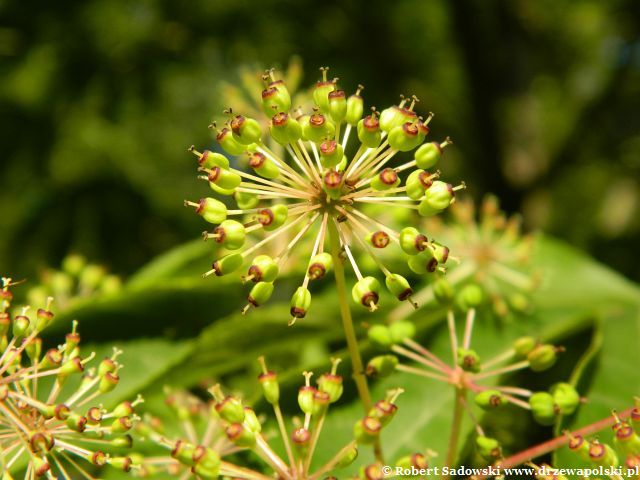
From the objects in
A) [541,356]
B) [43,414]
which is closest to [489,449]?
[541,356]

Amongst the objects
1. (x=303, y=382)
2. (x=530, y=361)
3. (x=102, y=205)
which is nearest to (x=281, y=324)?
(x=303, y=382)

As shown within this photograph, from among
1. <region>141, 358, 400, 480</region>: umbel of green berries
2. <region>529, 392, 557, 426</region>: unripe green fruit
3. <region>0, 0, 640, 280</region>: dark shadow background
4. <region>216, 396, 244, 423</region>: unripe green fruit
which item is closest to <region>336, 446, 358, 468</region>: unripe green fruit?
<region>141, 358, 400, 480</region>: umbel of green berries

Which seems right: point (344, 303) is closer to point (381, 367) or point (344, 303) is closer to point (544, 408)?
point (381, 367)

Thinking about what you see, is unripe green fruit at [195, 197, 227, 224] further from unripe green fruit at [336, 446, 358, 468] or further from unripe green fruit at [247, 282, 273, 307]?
unripe green fruit at [336, 446, 358, 468]

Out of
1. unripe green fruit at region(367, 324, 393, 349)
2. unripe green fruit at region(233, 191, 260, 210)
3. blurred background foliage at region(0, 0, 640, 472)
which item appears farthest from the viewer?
blurred background foliage at region(0, 0, 640, 472)

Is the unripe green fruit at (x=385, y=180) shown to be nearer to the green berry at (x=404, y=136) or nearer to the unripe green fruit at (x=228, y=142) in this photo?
the green berry at (x=404, y=136)

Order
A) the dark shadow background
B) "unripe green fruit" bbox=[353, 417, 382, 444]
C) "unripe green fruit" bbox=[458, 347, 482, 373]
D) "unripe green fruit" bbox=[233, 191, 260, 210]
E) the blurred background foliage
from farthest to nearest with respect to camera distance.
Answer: the dark shadow background < the blurred background foliage < "unripe green fruit" bbox=[458, 347, 482, 373] < "unripe green fruit" bbox=[233, 191, 260, 210] < "unripe green fruit" bbox=[353, 417, 382, 444]

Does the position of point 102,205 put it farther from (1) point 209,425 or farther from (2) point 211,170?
(2) point 211,170
